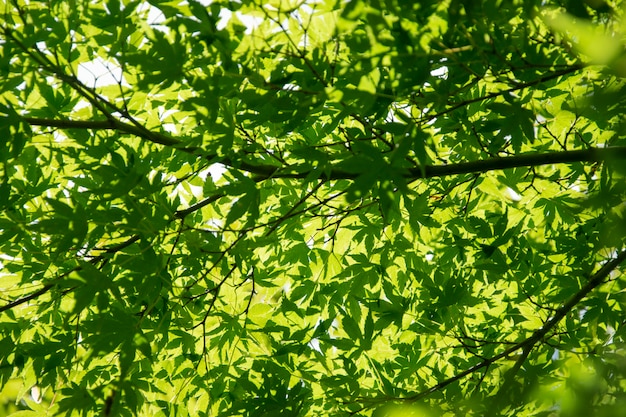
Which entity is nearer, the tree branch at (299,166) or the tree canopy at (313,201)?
the tree canopy at (313,201)

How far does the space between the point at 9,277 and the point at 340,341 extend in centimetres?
184

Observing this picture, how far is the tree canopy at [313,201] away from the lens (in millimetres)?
1789

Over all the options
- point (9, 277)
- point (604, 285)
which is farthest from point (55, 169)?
point (604, 285)

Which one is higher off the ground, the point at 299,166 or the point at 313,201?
the point at 313,201

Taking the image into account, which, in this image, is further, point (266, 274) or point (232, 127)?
point (266, 274)

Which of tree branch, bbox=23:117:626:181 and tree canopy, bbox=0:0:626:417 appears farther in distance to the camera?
tree branch, bbox=23:117:626:181

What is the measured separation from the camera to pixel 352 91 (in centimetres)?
168

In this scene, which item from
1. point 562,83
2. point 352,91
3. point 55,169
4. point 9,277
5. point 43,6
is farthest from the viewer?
point 55,169

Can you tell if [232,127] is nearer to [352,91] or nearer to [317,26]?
[317,26]

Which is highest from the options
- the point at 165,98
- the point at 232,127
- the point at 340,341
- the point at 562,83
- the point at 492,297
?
the point at 165,98

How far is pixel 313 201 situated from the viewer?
3.29 m

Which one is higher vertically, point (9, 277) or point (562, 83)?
point (562, 83)

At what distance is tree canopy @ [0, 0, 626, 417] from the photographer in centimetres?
179

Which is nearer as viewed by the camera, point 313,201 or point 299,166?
point 299,166
